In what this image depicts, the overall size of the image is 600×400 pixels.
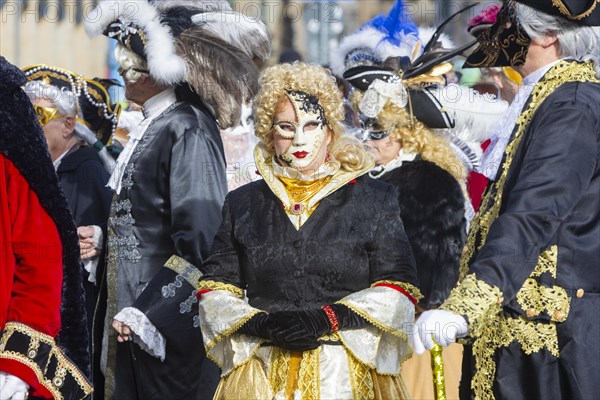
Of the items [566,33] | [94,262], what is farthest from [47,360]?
[566,33]

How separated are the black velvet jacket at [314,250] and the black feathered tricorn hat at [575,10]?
1.08 metres

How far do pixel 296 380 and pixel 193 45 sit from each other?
6.74ft

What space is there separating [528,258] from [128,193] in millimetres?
2506

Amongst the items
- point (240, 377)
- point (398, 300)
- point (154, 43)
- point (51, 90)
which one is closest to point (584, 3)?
point (398, 300)

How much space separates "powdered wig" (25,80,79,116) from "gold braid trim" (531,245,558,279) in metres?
3.94

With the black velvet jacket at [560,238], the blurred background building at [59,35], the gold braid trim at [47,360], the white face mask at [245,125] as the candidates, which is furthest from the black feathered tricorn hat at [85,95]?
the blurred background building at [59,35]

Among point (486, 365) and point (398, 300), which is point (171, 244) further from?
point (486, 365)

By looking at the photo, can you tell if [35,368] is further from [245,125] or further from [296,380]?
[245,125]

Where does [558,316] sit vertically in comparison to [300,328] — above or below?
above

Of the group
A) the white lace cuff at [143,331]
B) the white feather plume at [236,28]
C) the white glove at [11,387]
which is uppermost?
the white feather plume at [236,28]

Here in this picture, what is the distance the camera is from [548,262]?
414cm

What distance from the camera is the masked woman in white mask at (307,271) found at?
15.2 ft

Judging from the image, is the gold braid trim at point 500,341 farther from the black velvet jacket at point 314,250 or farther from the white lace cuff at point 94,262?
the white lace cuff at point 94,262

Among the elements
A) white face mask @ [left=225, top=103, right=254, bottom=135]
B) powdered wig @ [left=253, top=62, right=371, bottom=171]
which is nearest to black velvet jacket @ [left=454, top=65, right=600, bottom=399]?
powdered wig @ [left=253, top=62, right=371, bottom=171]
